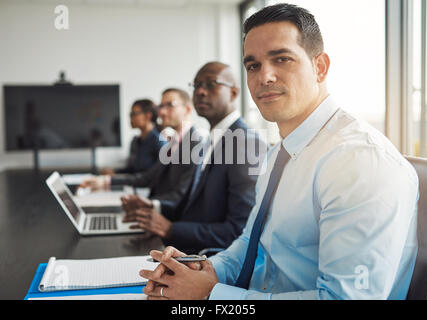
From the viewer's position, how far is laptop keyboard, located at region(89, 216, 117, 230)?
5.95 feet

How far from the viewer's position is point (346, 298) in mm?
→ 770

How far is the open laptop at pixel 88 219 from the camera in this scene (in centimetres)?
171

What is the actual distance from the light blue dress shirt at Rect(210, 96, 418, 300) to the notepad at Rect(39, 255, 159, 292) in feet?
0.79

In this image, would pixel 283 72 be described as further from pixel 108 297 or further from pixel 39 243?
pixel 39 243

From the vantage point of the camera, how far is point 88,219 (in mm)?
1988

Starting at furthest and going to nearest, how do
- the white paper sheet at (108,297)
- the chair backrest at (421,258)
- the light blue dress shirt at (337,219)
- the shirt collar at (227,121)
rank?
1. the shirt collar at (227,121)
2. the white paper sheet at (108,297)
3. the chair backrest at (421,258)
4. the light blue dress shirt at (337,219)

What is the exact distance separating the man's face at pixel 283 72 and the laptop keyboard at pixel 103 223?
1.02m

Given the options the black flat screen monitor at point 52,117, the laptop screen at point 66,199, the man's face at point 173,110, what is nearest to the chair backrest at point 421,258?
the laptop screen at point 66,199

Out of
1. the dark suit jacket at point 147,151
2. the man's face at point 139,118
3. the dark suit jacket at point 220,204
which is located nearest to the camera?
the dark suit jacket at point 220,204

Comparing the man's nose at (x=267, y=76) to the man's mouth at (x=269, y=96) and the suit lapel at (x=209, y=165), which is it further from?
the suit lapel at (x=209, y=165)

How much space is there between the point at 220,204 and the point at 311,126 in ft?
2.62

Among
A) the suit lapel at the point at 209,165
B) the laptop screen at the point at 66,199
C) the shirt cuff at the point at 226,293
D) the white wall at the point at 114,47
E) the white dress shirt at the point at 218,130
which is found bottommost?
the shirt cuff at the point at 226,293

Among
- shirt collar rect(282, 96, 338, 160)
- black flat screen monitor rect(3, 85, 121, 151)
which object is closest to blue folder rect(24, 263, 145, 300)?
shirt collar rect(282, 96, 338, 160)

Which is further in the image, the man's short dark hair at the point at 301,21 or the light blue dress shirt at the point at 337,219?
the man's short dark hair at the point at 301,21
